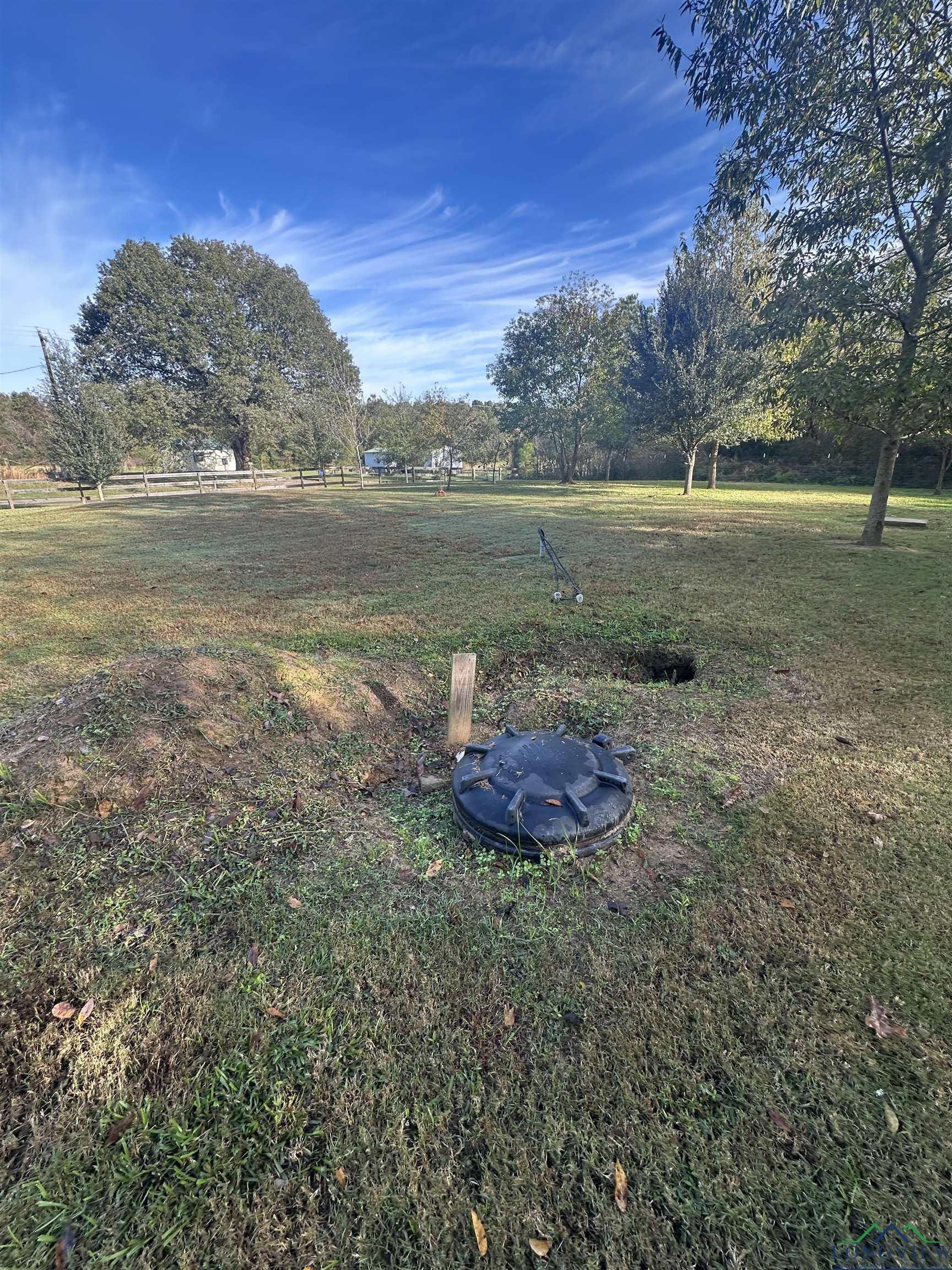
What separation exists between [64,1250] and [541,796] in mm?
1877

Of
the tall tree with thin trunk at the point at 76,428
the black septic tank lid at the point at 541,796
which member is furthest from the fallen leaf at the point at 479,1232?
the tall tree with thin trunk at the point at 76,428

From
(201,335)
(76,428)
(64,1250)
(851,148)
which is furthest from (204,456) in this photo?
(64,1250)

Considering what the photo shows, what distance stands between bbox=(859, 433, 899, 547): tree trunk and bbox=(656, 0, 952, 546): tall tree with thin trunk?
1.81 ft

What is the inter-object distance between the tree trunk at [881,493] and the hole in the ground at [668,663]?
A: 5650 millimetres

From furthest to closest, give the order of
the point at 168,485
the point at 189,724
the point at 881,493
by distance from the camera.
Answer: the point at 168,485 < the point at 881,493 < the point at 189,724

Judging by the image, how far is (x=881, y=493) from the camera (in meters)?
8.30

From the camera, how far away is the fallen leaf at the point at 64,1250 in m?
1.12

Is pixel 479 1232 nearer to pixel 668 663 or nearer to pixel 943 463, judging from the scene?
pixel 668 663

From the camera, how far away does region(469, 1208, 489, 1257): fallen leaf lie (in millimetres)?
1140

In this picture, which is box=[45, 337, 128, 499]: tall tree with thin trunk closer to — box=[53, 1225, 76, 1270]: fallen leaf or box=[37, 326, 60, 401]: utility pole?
box=[37, 326, 60, 401]: utility pole

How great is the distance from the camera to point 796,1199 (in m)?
1.20

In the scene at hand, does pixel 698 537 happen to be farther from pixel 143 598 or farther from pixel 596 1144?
pixel 596 1144

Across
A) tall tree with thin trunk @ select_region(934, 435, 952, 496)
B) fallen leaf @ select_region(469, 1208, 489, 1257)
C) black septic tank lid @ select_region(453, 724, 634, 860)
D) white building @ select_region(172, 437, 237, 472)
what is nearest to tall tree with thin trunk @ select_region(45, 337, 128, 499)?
white building @ select_region(172, 437, 237, 472)

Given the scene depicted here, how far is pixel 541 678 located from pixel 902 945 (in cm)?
262
